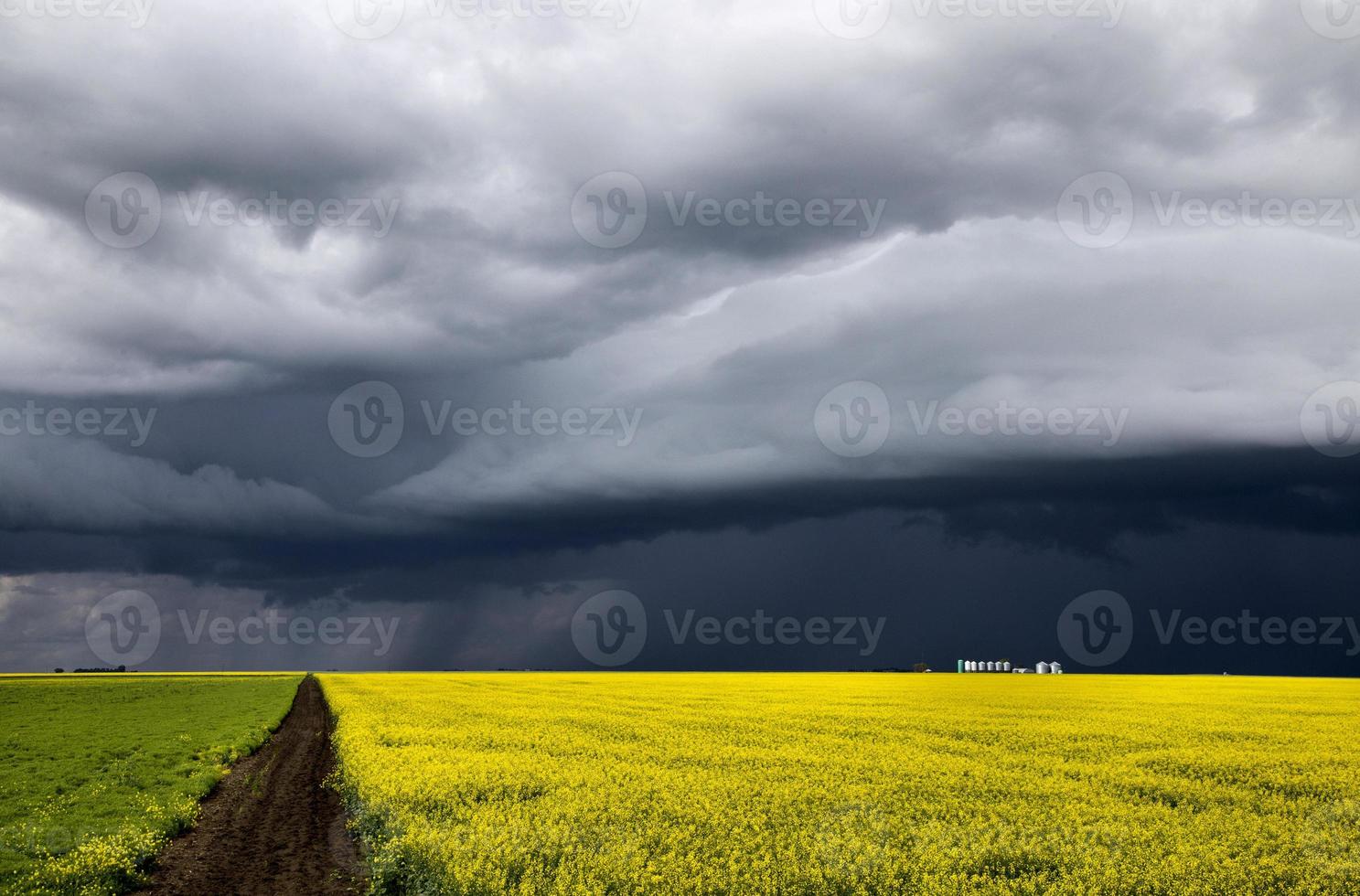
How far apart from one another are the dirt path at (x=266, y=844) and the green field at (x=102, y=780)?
2.32ft

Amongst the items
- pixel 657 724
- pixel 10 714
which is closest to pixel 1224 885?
pixel 657 724

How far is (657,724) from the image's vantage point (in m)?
36.6

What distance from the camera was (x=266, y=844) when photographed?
64.3ft

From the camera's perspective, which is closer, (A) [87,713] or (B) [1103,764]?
(B) [1103,764]

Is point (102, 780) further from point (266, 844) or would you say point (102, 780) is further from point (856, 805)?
point (856, 805)

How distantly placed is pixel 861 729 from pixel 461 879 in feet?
77.9

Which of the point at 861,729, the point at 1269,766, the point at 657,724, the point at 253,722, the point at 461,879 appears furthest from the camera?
the point at 253,722

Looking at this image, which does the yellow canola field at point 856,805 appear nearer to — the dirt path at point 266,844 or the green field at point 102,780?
the dirt path at point 266,844

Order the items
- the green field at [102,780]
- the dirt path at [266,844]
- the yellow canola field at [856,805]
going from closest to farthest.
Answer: the yellow canola field at [856,805], the dirt path at [266,844], the green field at [102,780]

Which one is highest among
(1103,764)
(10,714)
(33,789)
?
(1103,764)

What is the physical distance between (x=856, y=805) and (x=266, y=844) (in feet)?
45.0

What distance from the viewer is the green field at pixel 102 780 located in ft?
55.1

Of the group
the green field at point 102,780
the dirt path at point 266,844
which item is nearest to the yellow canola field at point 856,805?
the dirt path at point 266,844

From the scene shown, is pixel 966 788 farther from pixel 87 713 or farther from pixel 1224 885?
pixel 87 713
